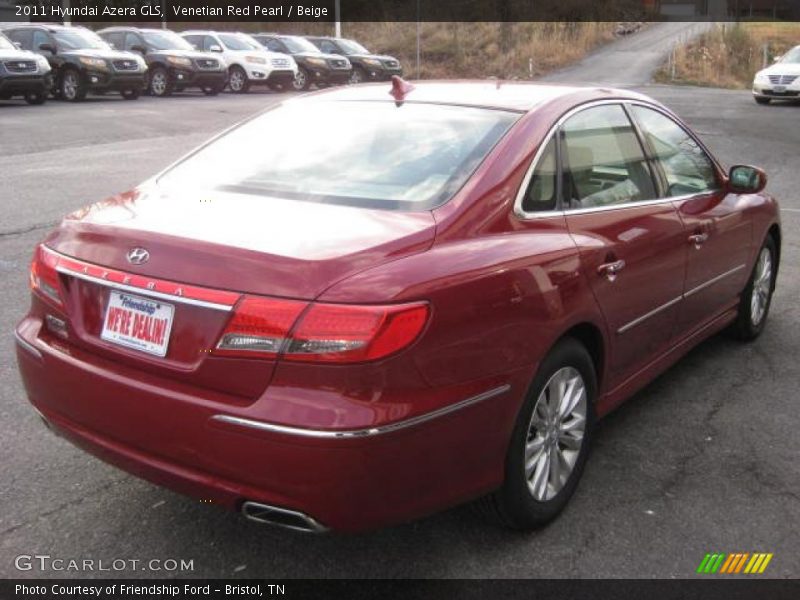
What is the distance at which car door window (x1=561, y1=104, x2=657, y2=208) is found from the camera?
3525 mm

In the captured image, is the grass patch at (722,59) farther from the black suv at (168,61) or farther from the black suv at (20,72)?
the black suv at (20,72)

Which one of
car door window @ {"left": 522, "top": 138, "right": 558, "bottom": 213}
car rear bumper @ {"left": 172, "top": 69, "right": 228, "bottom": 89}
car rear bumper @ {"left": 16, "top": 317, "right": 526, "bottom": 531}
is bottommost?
car rear bumper @ {"left": 16, "top": 317, "right": 526, "bottom": 531}

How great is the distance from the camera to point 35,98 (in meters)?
19.7

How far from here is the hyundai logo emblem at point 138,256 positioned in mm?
2699

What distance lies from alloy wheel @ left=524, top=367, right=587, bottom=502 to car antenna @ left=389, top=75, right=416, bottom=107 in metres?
1.41

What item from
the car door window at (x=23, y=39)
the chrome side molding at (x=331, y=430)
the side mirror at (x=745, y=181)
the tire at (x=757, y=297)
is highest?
the car door window at (x=23, y=39)

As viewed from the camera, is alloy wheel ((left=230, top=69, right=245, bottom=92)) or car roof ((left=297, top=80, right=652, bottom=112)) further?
alloy wheel ((left=230, top=69, right=245, bottom=92))

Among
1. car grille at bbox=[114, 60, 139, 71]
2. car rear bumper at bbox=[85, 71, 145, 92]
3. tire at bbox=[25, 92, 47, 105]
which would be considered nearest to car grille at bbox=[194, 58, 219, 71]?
car rear bumper at bbox=[85, 71, 145, 92]

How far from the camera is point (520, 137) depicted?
130 inches

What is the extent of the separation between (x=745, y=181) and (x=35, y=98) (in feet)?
60.8

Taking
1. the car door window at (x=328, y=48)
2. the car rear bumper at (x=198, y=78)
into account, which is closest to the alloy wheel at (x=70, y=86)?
the car rear bumper at (x=198, y=78)

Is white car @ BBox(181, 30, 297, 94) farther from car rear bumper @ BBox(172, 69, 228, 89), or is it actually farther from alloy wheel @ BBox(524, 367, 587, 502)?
alloy wheel @ BBox(524, 367, 587, 502)

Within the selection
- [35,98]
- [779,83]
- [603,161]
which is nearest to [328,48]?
[35,98]

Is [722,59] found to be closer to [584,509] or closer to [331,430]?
[584,509]
